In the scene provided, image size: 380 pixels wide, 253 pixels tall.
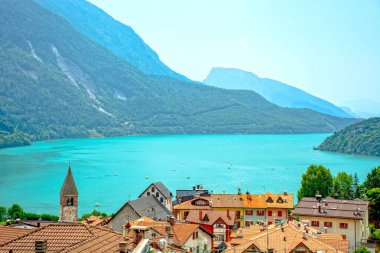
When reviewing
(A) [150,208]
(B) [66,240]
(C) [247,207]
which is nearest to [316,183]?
(C) [247,207]

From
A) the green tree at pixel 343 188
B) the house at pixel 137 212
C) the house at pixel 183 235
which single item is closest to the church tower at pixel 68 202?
the house at pixel 137 212

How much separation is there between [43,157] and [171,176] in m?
69.9

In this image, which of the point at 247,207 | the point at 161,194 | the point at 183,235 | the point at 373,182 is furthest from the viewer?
the point at 373,182

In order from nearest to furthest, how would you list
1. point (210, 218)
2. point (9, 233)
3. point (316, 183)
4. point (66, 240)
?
point (66, 240), point (9, 233), point (210, 218), point (316, 183)

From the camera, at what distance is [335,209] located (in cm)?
4278

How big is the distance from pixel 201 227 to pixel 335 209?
511 inches

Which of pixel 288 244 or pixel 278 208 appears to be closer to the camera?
pixel 288 244

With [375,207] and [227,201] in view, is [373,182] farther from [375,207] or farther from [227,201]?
[227,201]

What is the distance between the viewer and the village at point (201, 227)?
16219mm

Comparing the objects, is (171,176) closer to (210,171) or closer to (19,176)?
(210,171)

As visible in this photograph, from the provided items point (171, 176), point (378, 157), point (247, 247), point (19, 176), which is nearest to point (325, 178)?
point (247, 247)

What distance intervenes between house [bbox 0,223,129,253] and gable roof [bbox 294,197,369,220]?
2860 centimetres

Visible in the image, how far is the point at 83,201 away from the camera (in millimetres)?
93500

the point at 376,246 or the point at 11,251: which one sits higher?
the point at 11,251
